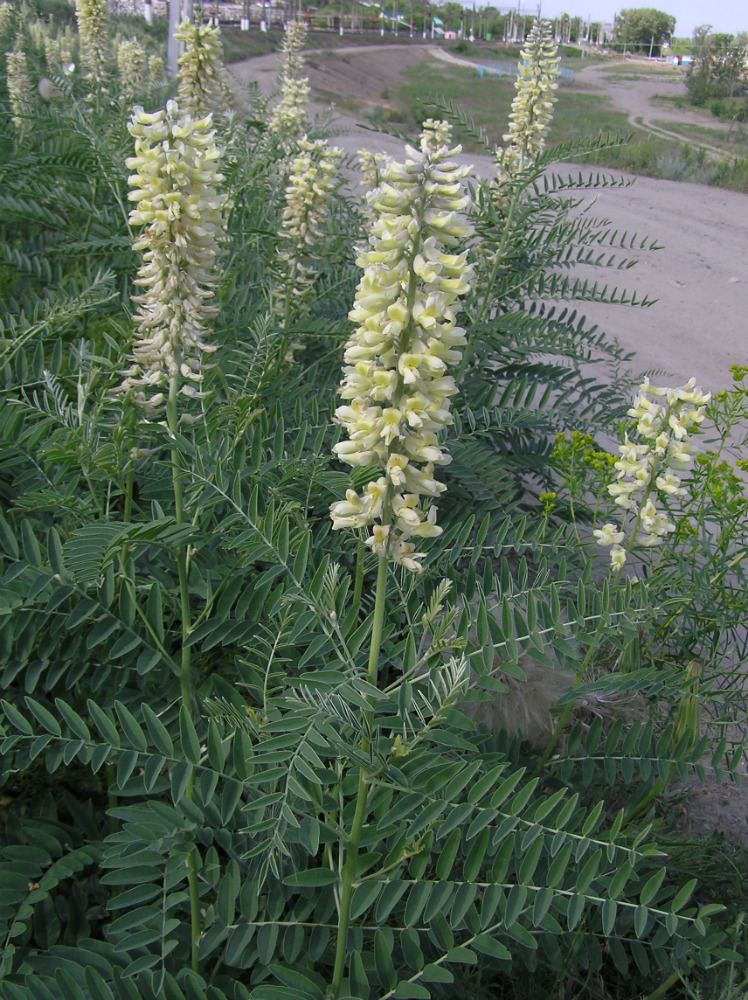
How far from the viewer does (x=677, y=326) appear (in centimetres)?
715

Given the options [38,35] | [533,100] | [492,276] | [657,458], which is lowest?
[657,458]

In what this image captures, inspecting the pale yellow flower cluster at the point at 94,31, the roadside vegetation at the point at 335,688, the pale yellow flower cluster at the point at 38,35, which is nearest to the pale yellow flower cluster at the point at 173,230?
the roadside vegetation at the point at 335,688

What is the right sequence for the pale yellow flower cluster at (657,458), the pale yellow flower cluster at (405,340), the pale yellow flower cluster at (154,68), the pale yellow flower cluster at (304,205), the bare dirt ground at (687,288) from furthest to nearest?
the pale yellow flower cluster at (154,68), the pale yellow flower cluster at (304,205), the bare dirt ground at (687,288), the pale yellow flower cluster at (657,458), the pale yellow flower cluster at (405,340)

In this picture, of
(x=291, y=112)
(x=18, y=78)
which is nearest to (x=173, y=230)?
(x=291, y=112)

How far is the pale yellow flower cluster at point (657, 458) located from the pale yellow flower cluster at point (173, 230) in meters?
1.08

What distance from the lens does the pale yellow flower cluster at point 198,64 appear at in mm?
3365

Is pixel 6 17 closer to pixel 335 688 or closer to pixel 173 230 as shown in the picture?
pixel 173 230

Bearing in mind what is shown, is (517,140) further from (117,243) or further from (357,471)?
(357,471)

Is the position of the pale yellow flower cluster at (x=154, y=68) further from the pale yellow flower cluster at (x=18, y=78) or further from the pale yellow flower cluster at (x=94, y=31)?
the pale yellow flower cluster at (x=18, y=78)

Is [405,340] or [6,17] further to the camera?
[6,17]

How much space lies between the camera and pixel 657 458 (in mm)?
1993

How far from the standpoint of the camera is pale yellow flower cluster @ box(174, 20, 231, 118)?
3.37 m

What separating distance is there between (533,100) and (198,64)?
4.78ft

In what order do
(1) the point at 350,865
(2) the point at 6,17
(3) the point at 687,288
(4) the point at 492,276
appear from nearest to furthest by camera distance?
(1) the point at 350,865, (4) the point at 492,276, (2) the point at 6,17, (3) the point at 687,288
